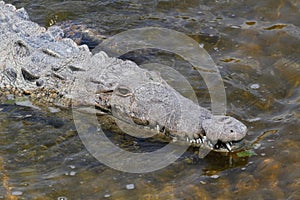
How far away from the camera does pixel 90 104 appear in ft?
21.5

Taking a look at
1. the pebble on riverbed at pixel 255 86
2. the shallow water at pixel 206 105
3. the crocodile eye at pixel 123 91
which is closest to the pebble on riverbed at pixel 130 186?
the shallow water at pixel 206 105

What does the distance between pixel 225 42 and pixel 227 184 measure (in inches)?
127

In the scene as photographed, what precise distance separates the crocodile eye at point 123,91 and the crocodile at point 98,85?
1cm

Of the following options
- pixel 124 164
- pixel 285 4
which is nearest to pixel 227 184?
pixel 124 164

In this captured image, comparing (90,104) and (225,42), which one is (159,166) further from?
(225,42)

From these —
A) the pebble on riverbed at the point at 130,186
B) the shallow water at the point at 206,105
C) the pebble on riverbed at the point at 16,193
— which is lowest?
the pebble on riverbed at the point at 16,193

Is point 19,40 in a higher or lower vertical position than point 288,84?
higher

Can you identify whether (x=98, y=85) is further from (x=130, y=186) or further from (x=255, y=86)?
(x=255, y=86)

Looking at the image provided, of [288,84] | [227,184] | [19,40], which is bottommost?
[227,184]

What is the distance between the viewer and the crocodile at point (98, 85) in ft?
17.6

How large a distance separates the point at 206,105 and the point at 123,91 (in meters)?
1.07

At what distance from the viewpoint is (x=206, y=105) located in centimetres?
635

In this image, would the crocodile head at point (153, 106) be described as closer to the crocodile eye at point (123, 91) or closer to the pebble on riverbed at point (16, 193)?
the crocodile eye at point (123, 91)

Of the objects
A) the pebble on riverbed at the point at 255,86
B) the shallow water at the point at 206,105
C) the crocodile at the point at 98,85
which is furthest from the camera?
the pebble on riverbed at the point at 255,86
